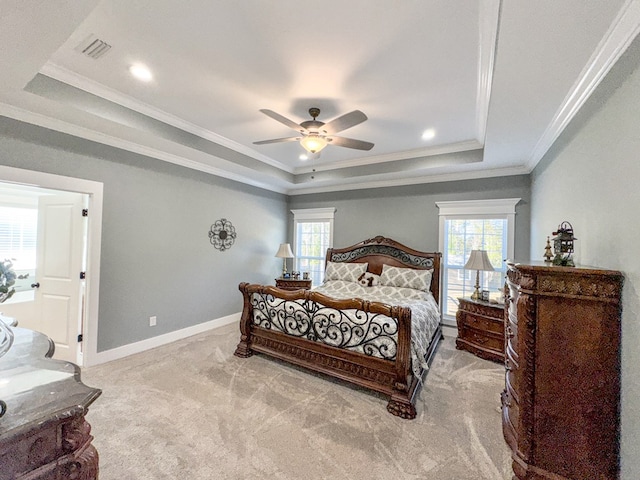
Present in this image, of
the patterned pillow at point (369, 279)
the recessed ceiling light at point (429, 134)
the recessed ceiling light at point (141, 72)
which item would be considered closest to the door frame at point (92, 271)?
the recessed ceiling light at point (141, 72)

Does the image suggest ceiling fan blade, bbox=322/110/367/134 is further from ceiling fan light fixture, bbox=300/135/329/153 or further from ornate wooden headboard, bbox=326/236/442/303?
ornate wooden headboard, bbox=326/236/442/303

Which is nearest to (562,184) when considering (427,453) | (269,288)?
(427,453)

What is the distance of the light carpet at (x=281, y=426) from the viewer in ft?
5.84

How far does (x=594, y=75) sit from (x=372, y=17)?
4.92 feet

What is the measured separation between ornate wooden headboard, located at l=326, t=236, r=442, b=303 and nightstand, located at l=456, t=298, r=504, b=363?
0.67 m

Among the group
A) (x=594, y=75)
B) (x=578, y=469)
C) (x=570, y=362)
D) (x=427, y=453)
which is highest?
(x=594, y=75)

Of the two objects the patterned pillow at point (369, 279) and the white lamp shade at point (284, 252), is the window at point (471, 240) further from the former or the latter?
the white lamp shade at point (284, 252)

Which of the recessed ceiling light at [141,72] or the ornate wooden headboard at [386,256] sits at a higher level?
the recessed ceiling light at [141,72]

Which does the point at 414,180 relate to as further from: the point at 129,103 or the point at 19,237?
the point at 19,237

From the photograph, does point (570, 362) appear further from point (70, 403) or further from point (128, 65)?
point (128, 65)

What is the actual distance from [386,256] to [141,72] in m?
4.14

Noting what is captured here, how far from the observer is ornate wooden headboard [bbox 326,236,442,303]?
445 centimetres

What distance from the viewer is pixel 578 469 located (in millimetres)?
1536

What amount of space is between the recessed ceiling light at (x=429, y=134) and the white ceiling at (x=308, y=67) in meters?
0.07
